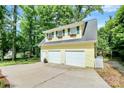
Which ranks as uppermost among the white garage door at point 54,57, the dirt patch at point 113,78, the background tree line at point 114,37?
the background tree line at point 114,37

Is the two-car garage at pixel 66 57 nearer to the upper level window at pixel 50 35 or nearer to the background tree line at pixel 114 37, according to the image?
the upper level window at pixel 50 35

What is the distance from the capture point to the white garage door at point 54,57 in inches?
645

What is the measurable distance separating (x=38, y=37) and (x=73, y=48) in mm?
6902

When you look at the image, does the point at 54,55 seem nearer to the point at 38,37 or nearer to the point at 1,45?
the point at 38,37

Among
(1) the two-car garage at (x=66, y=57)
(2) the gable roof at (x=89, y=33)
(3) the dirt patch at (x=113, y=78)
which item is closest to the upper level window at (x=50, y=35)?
(1) the two-car garage at (x=66, y=57)

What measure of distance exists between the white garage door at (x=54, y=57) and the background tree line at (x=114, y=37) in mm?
5694

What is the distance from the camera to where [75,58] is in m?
14.5

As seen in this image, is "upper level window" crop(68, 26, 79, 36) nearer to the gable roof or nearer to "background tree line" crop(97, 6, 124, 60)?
the gable roof

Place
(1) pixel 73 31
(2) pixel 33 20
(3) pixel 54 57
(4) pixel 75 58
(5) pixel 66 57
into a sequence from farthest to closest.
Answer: (2) pixel 33 20 → (3) pixel 54 57 → (1) pixel 73 31 → (5) pixel 66 57 → (4) pixel 75 58

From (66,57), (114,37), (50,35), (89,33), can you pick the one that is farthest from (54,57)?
(114,37)

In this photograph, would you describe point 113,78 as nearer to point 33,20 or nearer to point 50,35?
point 50,35

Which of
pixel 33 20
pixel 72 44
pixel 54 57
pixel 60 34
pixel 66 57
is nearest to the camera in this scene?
pixel 72 44

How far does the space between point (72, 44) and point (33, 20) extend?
5820mm
